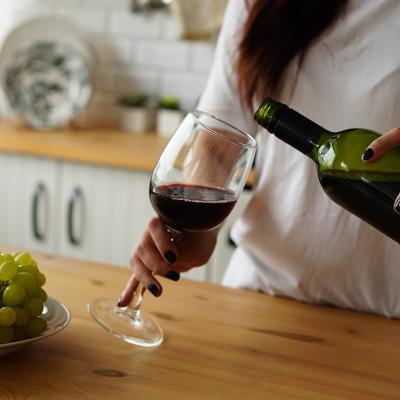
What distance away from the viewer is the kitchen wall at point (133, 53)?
8.66 ft

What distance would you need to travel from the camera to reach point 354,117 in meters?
1.10

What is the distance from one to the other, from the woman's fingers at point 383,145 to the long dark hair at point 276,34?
0.40m

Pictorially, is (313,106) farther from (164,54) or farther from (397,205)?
(164,54)

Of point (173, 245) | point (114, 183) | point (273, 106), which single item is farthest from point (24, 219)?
point (273, 106)

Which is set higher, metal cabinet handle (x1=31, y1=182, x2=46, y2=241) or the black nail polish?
the black nail polish

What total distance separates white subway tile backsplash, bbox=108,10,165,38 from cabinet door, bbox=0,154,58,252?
0.69m

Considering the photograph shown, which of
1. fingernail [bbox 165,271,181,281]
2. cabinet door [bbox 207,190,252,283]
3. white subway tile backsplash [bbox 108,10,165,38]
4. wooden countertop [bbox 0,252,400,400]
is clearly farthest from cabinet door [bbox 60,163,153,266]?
fingernail [bbox 165,271,181,281]

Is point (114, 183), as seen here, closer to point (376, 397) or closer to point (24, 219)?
point (24, 219)

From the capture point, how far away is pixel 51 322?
2.64 feet

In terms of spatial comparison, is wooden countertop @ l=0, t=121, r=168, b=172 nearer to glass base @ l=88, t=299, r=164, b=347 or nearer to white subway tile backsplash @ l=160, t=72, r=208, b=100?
white subway tile backsplash @ l=160, t=72, r=208, b=100

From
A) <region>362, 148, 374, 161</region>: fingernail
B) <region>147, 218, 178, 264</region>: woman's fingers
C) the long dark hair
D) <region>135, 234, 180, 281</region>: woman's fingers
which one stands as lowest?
<region>135, 234, 180, 281</region>: woman's fingers

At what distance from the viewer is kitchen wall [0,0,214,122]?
264cm

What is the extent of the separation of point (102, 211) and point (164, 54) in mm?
723

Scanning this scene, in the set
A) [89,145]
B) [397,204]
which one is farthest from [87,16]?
[397,204]
